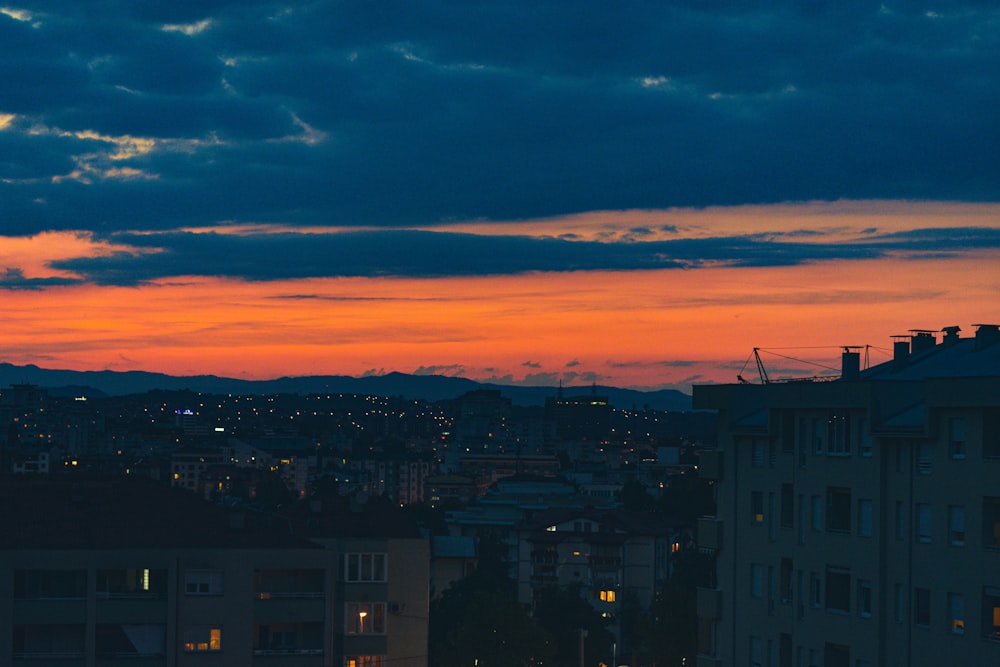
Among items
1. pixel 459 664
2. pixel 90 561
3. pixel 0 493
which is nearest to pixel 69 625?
pixel 90 561

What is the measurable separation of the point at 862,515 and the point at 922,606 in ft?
11.3

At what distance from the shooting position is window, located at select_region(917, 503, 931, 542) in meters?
41.8

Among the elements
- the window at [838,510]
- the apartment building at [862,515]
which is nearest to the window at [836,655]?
the apartment building at [862,515]

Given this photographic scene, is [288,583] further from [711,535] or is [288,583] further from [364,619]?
[711,535]

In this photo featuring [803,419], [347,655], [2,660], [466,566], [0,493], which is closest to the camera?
[803,419]

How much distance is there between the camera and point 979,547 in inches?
1561

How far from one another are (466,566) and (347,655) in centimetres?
9441

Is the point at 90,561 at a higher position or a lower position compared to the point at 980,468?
lower

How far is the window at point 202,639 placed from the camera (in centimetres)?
5931

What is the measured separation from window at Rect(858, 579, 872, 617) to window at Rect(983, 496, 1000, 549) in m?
4.93

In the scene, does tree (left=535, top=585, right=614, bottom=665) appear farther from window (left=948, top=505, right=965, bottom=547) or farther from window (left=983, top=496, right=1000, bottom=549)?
window (left=983, top=496, right=1000, bottom=549)

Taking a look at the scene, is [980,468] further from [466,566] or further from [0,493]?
[466,566]

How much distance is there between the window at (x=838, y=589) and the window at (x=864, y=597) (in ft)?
2.26

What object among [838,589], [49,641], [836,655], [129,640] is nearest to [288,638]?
[129,640]
